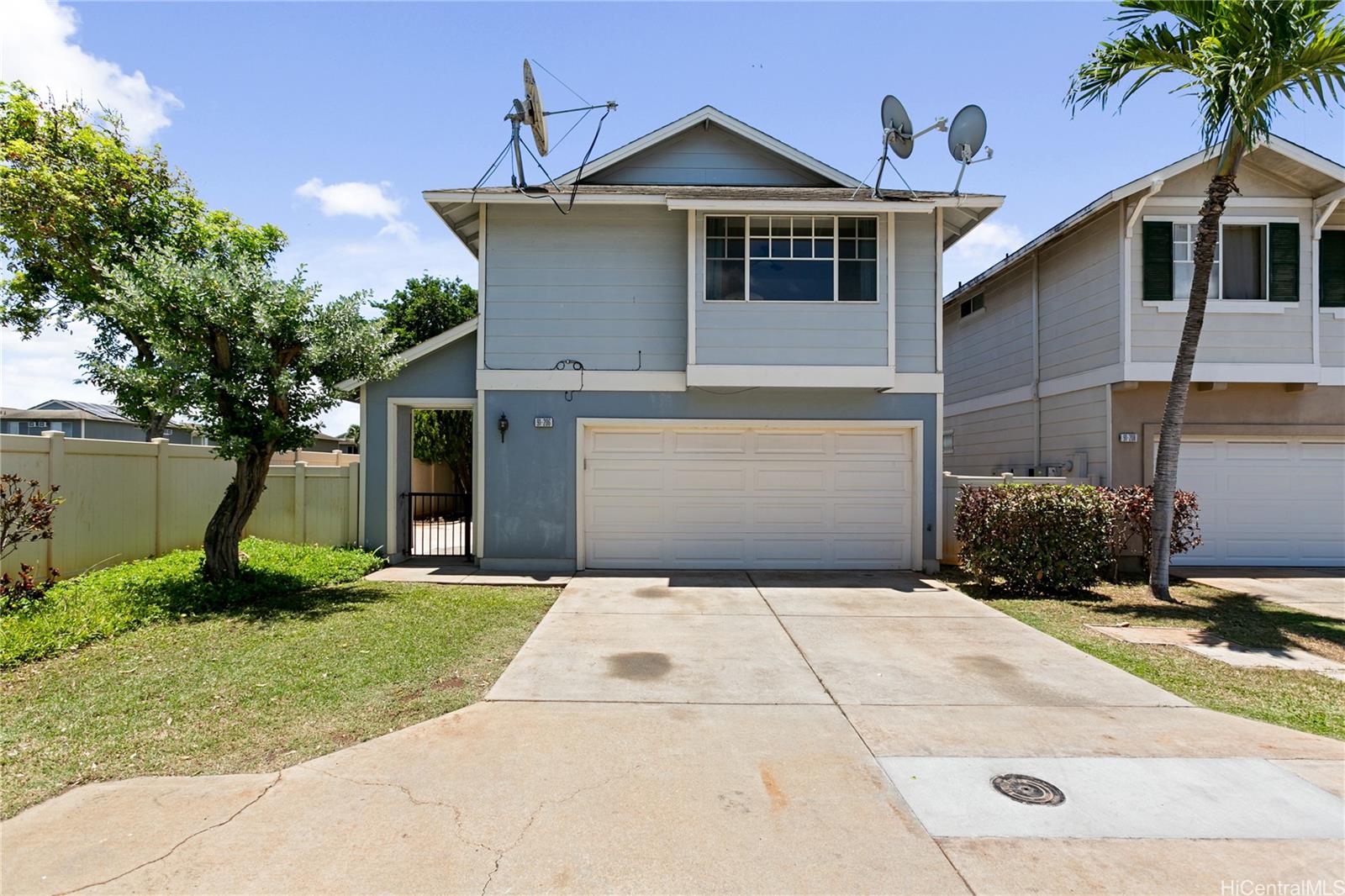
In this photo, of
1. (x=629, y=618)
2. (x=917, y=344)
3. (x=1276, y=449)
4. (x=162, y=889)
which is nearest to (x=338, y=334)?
(x=629, y=618)

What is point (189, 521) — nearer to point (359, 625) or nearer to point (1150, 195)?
point (359, 625)

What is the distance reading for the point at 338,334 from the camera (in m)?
7.96

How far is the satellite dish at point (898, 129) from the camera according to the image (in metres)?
9.87

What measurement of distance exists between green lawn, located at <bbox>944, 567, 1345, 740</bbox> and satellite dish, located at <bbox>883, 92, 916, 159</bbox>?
21.0 feet

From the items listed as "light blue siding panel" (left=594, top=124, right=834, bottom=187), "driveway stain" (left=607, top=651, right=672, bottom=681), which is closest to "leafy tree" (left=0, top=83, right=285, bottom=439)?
"light blue siding panel" (left=594, top=124, right=834, bottom=187)

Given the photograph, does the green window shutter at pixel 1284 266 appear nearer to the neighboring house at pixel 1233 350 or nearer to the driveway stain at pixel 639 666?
the neighboring house at pixel 1233 350

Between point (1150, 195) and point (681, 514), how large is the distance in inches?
340

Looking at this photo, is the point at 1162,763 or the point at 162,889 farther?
the point at 1162,763

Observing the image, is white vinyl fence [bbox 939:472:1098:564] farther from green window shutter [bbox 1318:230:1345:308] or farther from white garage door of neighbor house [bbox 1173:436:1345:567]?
green window shutter [bbox 1318:230:1345:308]

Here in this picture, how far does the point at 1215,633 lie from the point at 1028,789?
5062mm

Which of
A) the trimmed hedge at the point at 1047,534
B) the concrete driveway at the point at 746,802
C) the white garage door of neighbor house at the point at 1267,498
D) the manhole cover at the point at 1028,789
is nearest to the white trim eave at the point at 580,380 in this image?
the trimmed hedge at the point at 1047,534

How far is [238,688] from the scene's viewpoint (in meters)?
4.89

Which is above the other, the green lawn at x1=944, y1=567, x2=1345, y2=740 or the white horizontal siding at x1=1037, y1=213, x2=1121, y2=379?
the white horizontal siding at x1=1037, y1=213, x2=1121, y2=379

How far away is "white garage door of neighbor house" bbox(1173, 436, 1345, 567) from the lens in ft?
35.8
